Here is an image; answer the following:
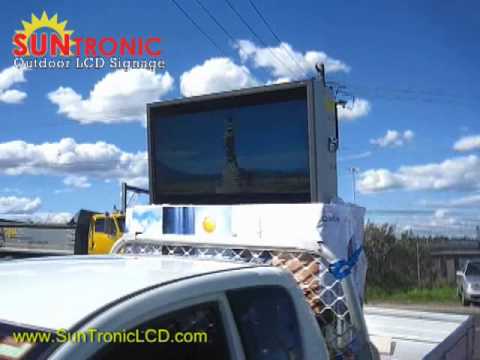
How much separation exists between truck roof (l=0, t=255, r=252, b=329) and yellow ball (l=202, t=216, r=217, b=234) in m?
0.87

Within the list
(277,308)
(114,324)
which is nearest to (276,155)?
(277,308)

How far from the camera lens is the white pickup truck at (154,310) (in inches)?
67.9

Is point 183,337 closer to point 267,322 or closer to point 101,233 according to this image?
point 267,322

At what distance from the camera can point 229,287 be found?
227 centimetres

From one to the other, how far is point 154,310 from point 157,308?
18 millimetres

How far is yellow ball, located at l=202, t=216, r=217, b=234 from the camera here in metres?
3.69

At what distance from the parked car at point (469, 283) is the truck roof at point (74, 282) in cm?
1740

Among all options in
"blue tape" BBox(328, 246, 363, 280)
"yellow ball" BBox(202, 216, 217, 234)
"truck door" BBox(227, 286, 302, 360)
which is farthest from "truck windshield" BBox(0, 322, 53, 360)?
"yellow ball" BBox(202, 216, 217, 234)

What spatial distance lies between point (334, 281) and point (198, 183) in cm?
213

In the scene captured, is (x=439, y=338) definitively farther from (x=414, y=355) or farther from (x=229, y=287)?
(x=229, y=287)

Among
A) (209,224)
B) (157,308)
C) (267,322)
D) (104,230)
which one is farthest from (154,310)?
(104,230)

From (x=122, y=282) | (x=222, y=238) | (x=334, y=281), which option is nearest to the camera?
(x=122, y=282)

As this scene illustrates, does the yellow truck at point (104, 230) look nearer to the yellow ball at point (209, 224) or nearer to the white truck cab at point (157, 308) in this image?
the yellow ball at point (209, 224)

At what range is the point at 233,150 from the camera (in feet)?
16.7
